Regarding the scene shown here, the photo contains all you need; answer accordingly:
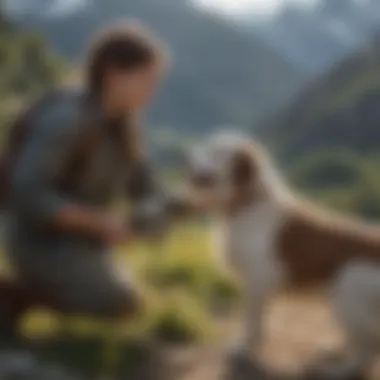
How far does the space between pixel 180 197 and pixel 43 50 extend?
507 millimetres

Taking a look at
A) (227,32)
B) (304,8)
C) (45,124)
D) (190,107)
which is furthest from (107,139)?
(304,8)

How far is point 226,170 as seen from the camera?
4.99 ft

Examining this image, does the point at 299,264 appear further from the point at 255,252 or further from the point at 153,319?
the point at 153,319

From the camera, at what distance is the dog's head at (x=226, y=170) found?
1.52m

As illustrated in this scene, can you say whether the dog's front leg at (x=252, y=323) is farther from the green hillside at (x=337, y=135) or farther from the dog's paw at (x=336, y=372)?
the green hillside at (x=337, y=135)

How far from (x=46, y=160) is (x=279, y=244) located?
0.43 metres


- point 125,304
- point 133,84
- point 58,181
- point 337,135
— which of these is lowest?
point 125,304

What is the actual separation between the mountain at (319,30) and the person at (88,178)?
0.95 feet

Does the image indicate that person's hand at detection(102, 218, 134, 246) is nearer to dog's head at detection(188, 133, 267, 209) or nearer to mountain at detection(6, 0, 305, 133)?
dog's head at detection(188, 133, 267, 209)

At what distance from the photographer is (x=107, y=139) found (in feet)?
5.49

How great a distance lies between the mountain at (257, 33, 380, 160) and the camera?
184cm

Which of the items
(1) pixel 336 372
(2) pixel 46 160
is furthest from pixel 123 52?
(1) pixel 336 372

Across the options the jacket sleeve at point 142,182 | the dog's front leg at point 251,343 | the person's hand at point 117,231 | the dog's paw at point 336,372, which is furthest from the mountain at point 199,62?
the dog's paw at point 336,372

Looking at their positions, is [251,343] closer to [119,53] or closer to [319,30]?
[119,53]
